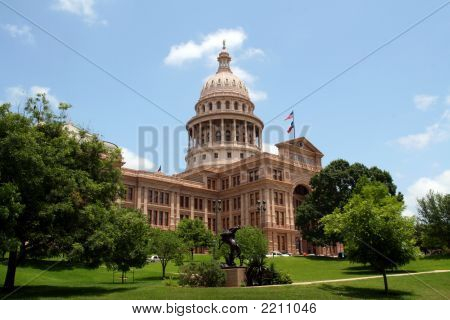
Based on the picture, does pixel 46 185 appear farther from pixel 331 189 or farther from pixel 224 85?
pixel 224 85

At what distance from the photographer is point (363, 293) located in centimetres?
2383

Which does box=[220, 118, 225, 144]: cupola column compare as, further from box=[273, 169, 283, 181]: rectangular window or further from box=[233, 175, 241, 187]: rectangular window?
box=[273, 169, 283, 181]: rectangular window

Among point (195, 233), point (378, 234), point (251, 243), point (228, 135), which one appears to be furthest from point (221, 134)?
point (378, 234)

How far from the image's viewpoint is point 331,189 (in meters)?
62.3

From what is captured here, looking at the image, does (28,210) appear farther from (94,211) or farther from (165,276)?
(165,276)

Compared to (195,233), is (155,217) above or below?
above

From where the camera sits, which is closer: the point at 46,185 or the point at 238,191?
the point at 46,185

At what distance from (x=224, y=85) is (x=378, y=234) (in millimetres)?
86138

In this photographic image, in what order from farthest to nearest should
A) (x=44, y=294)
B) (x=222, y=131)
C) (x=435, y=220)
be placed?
(x=222, y=131)
(x=435, y=220)
(x=44, y=294)

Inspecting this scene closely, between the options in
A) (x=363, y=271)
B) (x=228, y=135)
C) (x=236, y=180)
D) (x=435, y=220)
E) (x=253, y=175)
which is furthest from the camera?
(x=228, y=135)

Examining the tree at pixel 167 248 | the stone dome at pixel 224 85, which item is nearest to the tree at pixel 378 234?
the tree at pixel 167 248

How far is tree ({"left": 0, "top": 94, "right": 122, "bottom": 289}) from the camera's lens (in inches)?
877

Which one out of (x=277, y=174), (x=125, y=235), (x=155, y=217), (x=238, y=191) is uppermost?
(x=277, y=174)

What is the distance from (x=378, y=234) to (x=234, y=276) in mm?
8824
